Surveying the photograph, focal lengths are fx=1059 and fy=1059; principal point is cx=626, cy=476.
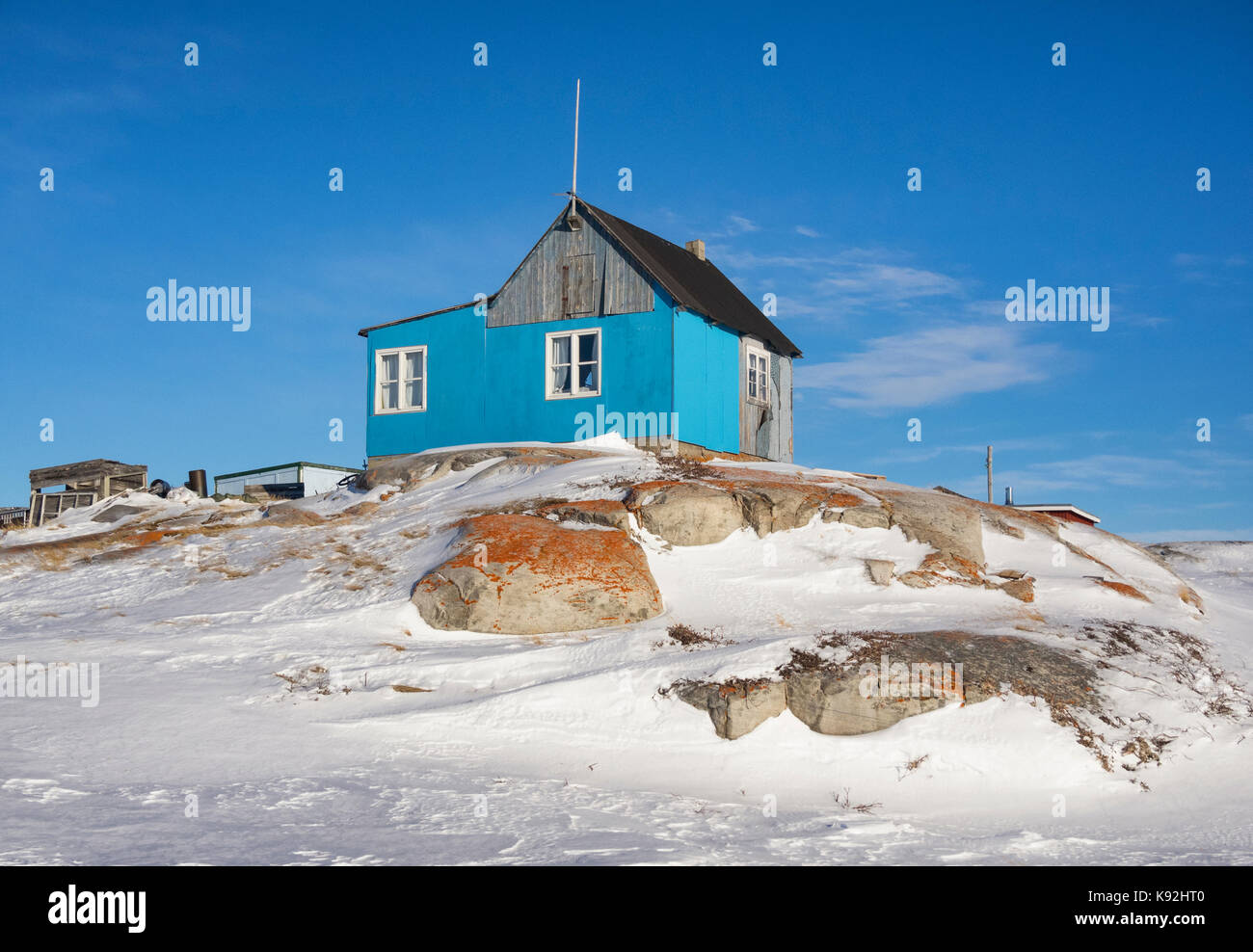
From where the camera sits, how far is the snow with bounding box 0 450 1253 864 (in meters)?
7.19

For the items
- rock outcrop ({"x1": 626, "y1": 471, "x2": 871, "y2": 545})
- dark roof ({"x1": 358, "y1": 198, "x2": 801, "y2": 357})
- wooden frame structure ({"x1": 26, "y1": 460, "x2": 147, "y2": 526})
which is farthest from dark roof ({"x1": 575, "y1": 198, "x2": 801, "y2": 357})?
wooden frame structure ({"x1": 26, "y1": 460, "x2": 147, "y2": 526})

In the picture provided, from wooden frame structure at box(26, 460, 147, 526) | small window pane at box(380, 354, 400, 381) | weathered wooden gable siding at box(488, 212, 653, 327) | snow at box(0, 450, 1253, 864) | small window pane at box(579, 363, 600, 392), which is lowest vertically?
snow at box(0, 450, 1253, 864)

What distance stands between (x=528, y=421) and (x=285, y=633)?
12.0 meters

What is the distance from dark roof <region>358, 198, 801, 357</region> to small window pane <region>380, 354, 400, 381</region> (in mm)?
766

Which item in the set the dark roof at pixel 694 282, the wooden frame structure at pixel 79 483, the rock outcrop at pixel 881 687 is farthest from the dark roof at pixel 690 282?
the rock outcrop at pixel 881 687

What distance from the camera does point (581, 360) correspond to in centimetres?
2352

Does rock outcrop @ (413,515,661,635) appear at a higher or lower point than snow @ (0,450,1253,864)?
higher

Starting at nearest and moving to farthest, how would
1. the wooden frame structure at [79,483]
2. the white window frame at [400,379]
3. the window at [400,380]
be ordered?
1. the white window frame at [400,379]
2. the window at [400,380]
3. the wooden frame structure at [79,483]

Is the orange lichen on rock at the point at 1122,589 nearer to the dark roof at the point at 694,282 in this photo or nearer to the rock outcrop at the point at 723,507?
the rock outcrop at the point at 723,507

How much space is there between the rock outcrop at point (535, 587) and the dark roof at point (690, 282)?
405 inches

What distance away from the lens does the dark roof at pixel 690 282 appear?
23094mm

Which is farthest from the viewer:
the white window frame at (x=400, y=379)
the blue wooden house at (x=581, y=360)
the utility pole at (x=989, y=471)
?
the utility pole at (x=989, y=471)

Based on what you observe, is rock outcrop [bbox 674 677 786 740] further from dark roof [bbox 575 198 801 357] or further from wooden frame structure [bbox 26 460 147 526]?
wooden frame structure [bbox 26 460 147 526]
